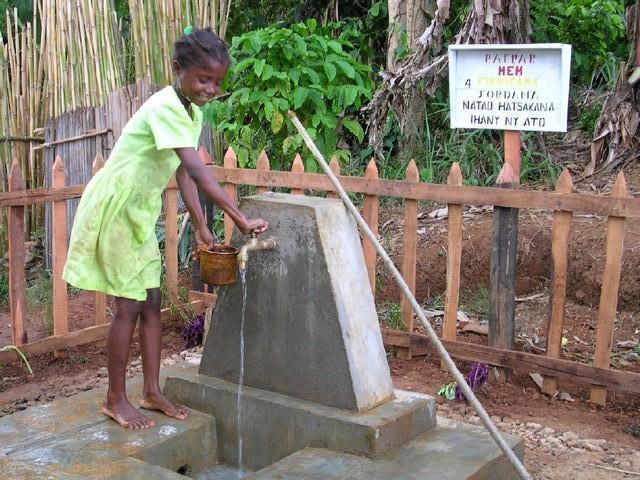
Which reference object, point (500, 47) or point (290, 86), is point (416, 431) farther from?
point (290, 86)

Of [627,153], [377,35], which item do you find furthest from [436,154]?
[377,35]

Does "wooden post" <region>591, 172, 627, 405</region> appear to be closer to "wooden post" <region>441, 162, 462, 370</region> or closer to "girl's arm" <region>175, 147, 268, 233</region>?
"wooden post" <region>441, 162, 462, 370</region>

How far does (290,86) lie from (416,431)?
3.70 meters

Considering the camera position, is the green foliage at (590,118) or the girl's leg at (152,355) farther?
the green foliage at (590,118)

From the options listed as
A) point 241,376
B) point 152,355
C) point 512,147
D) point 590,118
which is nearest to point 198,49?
point 152,355

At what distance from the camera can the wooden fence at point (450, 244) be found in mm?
4090

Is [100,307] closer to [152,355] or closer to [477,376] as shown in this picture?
[152,355]

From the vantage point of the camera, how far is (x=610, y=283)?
4086 millimetres

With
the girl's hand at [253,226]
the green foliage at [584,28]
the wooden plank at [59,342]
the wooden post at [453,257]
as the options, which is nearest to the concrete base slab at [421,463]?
the girl's hand at [253,226]

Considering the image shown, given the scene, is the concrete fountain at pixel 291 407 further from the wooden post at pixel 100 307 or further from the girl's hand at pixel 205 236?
the wooden post at pixel 100 307

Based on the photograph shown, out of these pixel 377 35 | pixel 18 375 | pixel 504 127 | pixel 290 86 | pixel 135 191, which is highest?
pixel 377 35

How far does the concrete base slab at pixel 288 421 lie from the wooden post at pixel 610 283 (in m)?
1.34

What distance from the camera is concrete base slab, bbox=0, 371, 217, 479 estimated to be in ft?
9.16

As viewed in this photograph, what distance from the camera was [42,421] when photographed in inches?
128
